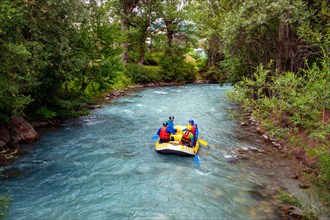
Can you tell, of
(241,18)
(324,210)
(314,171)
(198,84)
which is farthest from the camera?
(198,84)

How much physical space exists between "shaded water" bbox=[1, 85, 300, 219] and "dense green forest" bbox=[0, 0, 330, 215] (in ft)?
7.09

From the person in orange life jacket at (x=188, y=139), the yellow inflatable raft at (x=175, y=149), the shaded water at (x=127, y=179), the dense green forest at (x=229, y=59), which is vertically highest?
the dense green forest at (x=229, y=59)

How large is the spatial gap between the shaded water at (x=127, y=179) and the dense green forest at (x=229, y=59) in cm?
216

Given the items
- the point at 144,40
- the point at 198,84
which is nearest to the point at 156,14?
the point at 144,40

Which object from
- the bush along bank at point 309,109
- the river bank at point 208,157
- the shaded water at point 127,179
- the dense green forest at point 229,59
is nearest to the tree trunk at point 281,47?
the dense green forest at point 229,59

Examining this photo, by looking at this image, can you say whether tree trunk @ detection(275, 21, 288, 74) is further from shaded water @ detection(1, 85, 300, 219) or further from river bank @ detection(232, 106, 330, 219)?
shaded water @ detection(1, 85, 300, 219)

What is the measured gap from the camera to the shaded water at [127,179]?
29.7ft

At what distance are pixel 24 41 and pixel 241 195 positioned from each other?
1089 centimetres

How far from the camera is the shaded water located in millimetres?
9062

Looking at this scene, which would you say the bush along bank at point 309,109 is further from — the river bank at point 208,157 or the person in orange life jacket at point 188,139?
the person in orange life jacket at point 188,139

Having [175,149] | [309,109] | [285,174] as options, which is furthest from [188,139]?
[309,109]

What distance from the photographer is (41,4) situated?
13.8 m

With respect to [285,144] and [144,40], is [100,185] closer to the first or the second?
[285,144]

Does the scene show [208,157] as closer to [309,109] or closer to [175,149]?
[175,149]
